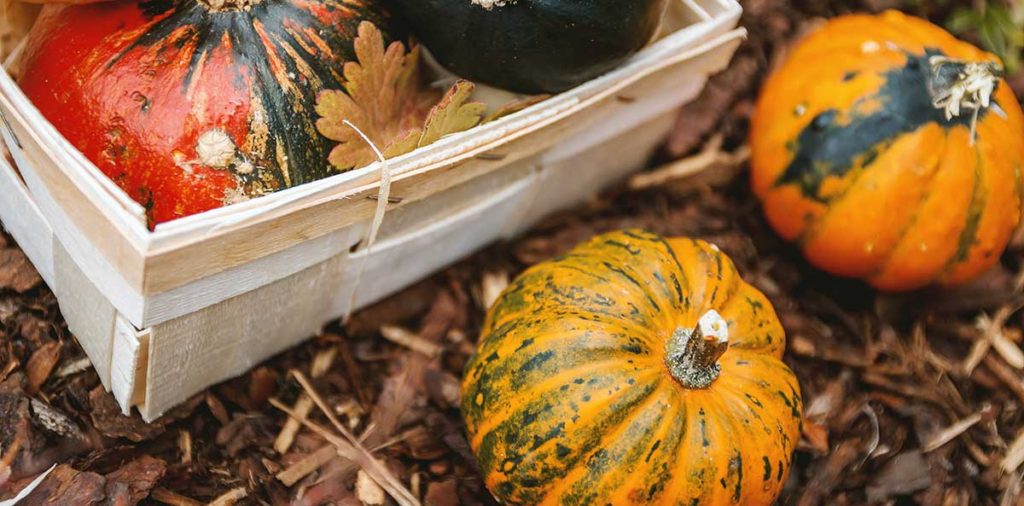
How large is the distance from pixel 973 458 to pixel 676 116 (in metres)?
1.07

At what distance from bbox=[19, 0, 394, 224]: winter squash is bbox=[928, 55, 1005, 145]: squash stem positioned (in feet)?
4.24

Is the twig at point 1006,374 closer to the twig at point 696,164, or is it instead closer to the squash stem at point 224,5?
the twig at point 696,164

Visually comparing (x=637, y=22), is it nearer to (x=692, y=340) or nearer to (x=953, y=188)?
(x=692, y=340)

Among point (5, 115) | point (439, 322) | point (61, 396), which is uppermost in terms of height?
point (5, 115)

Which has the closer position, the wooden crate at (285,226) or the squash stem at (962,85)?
the wooden crate at (285,226)

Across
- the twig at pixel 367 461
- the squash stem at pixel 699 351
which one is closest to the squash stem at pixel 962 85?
the squash stem at pixel 699 351

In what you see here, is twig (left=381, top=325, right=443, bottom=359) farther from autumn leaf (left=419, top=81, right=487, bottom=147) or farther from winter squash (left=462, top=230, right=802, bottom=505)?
autumn leaf (left=419, top=81, right=487, bottom=147)

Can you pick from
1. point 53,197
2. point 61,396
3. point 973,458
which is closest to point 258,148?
point 53,197

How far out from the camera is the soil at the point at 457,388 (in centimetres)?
173

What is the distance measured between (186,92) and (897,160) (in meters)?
1.43

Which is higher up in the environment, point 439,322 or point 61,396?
point 61,396

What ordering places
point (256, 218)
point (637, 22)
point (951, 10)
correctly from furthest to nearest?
A: 1. point (951, 10)
2. point (637, 22)
3. point (256, 218)

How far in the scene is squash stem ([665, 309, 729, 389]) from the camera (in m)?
1.49

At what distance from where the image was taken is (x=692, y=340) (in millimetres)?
1533
